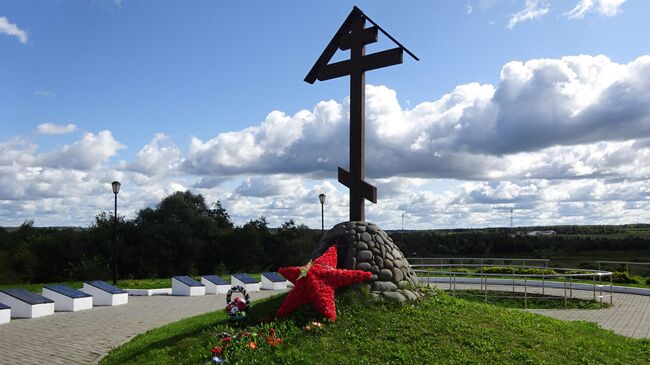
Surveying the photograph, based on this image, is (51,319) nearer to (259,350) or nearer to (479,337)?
(259,350)

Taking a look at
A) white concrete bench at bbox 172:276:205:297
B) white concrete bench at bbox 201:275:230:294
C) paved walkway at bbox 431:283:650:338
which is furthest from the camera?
white concrete bench at bbox 201:275:230:294

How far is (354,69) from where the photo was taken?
1038cm

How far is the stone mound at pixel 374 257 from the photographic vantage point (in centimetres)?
923

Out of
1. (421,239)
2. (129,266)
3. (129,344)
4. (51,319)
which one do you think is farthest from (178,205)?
(129,344)

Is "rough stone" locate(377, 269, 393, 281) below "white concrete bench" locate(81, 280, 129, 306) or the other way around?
the other way around

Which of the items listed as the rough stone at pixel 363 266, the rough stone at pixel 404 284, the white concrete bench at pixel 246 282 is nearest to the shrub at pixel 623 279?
the white concrete bench at pixel 246 282

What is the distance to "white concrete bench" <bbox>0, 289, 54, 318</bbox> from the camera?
1479 cm

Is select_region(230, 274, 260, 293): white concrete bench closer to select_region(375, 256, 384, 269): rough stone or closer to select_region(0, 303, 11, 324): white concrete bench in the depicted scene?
select_region(0, 303, 11, 324): white concrete bench

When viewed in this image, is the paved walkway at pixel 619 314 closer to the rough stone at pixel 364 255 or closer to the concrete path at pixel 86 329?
the rough stone at pixel 364 255

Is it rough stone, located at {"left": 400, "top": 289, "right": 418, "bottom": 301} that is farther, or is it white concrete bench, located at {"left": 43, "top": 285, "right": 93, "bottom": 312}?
white concrete bench, located at {"left": 43, "top": 285, "right": 93, "bottom": 312}

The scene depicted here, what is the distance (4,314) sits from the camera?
552 inches

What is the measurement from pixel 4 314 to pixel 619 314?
1594 cm

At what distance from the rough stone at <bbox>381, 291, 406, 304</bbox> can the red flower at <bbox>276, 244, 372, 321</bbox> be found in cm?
40

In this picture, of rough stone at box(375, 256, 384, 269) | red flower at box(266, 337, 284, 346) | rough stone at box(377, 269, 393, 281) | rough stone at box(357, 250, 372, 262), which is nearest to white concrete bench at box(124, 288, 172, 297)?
rough stone at box(357, 250, 372, 262)
